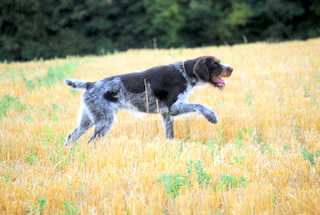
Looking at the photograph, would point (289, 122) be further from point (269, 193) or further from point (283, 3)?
point (283, 3)

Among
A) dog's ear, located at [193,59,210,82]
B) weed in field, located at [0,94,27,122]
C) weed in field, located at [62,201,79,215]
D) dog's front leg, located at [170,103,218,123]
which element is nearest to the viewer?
weed in field, located at [62,201,79,215]

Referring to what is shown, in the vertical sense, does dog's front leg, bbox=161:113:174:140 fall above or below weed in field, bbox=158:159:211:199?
below

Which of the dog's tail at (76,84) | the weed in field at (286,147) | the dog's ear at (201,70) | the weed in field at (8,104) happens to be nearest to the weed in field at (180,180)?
the weed in field at (286,147)

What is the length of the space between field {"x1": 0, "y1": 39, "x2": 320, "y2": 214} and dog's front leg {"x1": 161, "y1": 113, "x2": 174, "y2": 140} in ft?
0.37

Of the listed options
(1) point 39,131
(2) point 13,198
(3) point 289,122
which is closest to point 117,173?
(2) point 13,198

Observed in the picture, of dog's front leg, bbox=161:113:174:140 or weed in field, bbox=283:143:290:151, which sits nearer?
weed in field, bbox=283:143:290:151

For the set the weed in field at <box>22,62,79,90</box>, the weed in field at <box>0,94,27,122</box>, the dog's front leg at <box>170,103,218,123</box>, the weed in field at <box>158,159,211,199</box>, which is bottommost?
the weed in field at <box>22,62,79,90</box>

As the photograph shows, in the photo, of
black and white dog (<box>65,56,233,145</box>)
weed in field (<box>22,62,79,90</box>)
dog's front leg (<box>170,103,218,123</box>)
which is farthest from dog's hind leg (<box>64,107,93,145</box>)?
weed in field (<box>22,62,79,90</box>)

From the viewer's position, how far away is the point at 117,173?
385 cm

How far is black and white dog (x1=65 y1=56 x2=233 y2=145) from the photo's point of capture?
5.36 metres

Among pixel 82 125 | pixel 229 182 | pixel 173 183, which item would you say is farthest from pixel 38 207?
pixel 82 125

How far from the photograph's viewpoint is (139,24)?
1261 inches

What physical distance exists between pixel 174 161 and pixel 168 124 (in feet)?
5.36

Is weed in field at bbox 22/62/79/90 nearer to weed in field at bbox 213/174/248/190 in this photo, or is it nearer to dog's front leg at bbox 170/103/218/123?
dog's front leg at bbox 170/103/218/123
